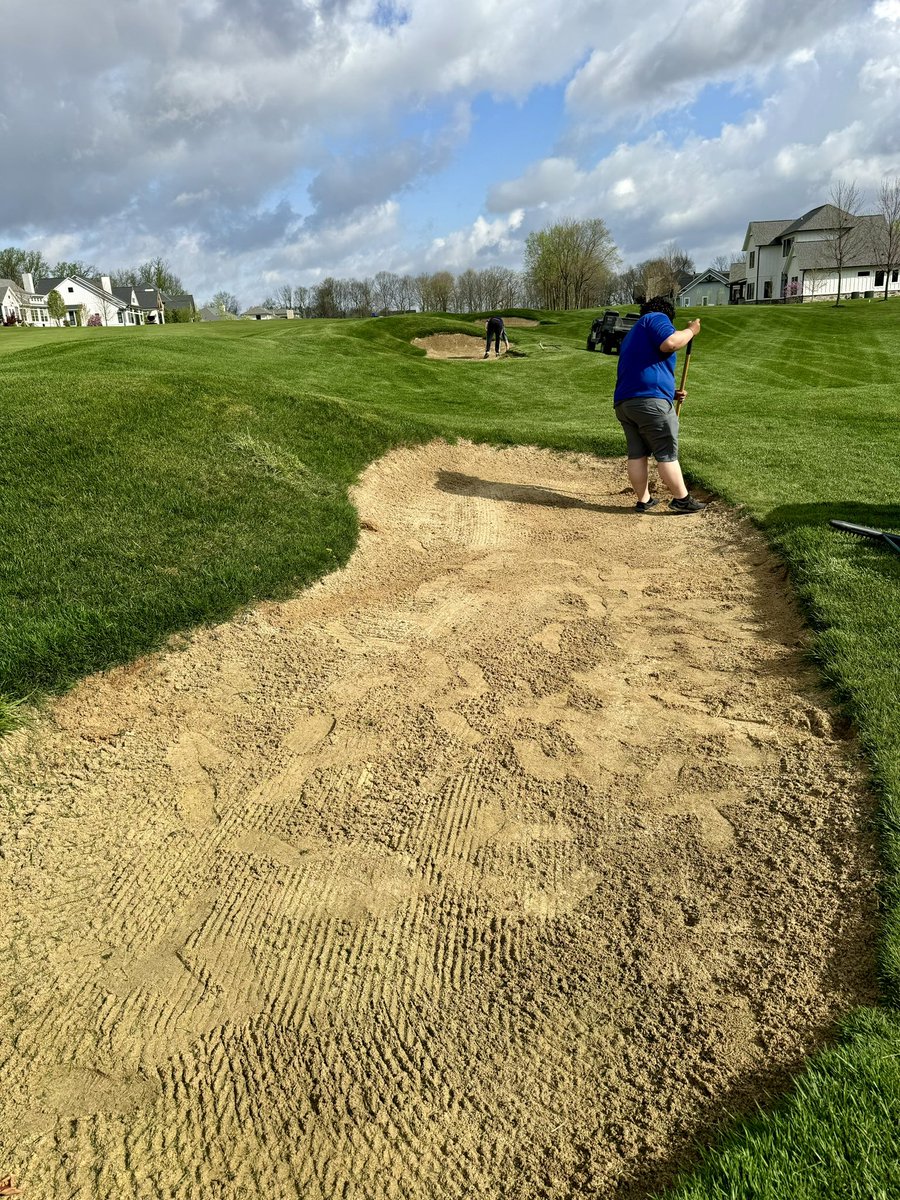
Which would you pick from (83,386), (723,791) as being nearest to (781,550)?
(723,791)

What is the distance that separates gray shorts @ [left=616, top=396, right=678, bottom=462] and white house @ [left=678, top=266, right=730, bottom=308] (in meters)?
97.3

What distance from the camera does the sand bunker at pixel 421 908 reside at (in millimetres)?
2615

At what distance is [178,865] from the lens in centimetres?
383

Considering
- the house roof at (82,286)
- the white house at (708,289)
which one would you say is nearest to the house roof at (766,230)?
the white house at (708,289)

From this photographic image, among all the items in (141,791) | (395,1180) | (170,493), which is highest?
(170,493)

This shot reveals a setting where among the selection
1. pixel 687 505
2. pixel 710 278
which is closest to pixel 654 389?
pixel 687 505

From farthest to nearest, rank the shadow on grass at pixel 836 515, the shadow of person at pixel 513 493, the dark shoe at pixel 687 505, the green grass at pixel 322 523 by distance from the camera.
Answer: the shadow of person at pixel 513 493 → the dark shoe at pixel 687 505 → the shadow on grass at pixel 836 515 → the green grass at pixel 322 523

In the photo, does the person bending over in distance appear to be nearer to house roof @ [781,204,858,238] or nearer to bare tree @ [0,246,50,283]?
house roof @ [781,204,858,238]

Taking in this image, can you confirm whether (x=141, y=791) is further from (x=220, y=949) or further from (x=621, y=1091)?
(x=621, y=1091)

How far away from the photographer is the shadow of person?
9797 millimetres

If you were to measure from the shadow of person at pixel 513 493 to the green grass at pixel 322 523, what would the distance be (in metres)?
1.07

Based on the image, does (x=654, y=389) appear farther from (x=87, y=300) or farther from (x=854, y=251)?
(x=87, y=300)

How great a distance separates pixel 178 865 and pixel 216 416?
6.72 m

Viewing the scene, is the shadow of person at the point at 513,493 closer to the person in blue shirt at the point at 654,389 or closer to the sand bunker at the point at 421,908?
the person in blue shirt at the point at 654,389
